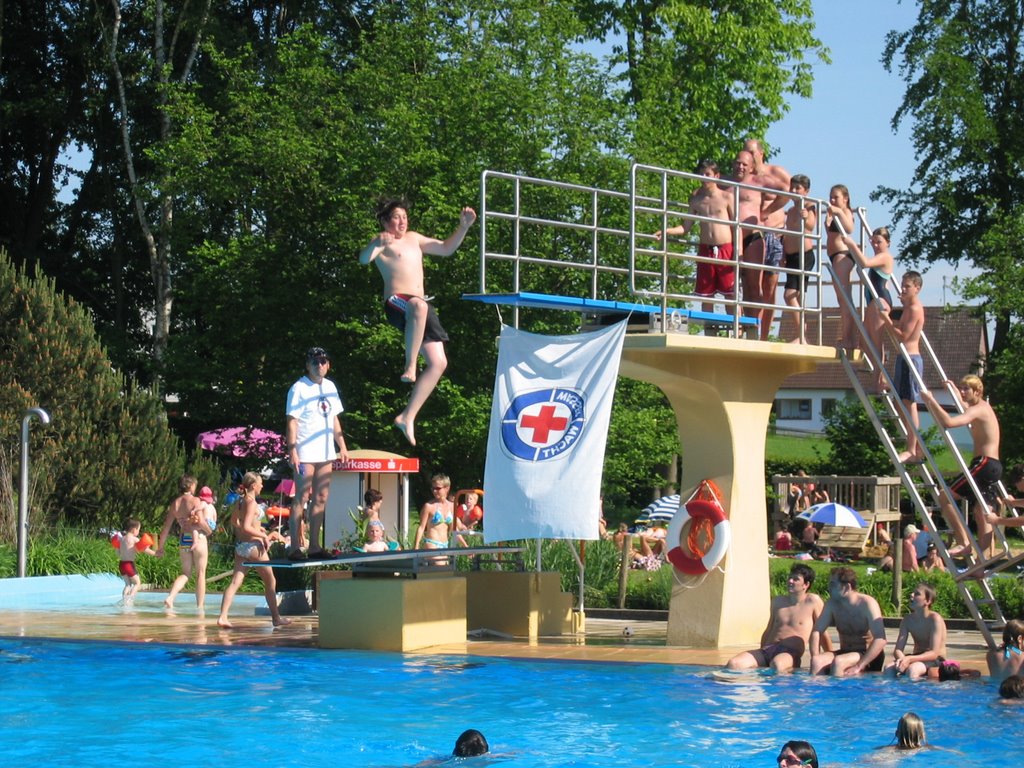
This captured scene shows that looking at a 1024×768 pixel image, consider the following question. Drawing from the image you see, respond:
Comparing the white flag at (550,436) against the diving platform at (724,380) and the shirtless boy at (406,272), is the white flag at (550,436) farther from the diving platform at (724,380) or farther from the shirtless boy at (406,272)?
the shirtless boy at (406,272)

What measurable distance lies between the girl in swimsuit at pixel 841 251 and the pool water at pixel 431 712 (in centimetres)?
433

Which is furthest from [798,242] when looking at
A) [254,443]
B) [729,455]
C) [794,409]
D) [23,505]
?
[794,409]

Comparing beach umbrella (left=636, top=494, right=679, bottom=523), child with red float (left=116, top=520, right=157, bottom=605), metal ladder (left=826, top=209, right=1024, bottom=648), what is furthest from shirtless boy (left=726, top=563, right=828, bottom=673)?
beach umbrella (left=636, top=494, right=679, bottom=523)

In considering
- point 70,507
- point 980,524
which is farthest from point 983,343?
point 980,524

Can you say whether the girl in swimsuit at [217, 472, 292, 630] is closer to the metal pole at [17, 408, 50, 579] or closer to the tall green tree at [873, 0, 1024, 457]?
the metal pole at [17, 408, 50, 579]

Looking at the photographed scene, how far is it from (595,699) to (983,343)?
6850 centimetres

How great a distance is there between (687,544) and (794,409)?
73.4 metres

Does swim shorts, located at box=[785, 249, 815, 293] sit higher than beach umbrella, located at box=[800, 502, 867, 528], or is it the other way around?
swim shorts, located at box=[785, 249, 815, 293]

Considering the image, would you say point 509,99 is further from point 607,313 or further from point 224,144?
point 607,313

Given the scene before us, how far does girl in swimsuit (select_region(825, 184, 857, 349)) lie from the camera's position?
54.3ft

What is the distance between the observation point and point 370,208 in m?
33.2

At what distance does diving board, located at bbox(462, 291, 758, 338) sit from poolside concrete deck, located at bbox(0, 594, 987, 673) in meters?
3.50

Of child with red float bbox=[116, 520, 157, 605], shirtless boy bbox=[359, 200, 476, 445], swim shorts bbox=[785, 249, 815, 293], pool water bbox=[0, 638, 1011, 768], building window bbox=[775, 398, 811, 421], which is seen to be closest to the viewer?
pool water bbox=[0, 638, 1011, 768]

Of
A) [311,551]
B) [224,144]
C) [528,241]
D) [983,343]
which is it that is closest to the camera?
[311,551]
